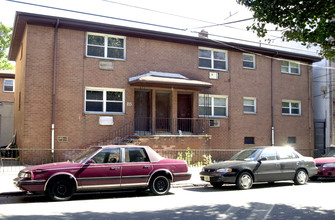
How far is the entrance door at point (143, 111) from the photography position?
1870 centimetres

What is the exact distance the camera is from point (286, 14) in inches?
367

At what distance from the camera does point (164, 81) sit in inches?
685

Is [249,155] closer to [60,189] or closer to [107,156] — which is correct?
[107,156]

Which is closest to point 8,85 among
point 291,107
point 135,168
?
point 291,107

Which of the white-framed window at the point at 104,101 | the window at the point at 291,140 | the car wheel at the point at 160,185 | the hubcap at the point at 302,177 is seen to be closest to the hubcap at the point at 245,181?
the hubcap at the point at 302,177

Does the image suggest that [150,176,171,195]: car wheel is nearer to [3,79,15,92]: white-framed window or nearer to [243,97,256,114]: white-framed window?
[243,97,256,114]: white-framed window

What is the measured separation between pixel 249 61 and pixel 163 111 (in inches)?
271

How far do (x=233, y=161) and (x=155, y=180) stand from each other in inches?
126

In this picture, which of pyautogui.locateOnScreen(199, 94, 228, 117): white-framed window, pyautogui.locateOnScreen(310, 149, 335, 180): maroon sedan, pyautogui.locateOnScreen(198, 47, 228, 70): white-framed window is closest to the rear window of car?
pyautogui.locateOnScreen(310, 149, 335, 180): maroon sedan

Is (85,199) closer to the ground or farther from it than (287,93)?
closer to the ground

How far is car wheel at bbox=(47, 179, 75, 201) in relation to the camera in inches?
356

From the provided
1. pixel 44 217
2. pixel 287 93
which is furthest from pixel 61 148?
pixel 287 93

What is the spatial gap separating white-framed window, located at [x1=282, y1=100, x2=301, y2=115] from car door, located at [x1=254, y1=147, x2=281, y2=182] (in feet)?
39.5

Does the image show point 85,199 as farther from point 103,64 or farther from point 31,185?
point 103,64
